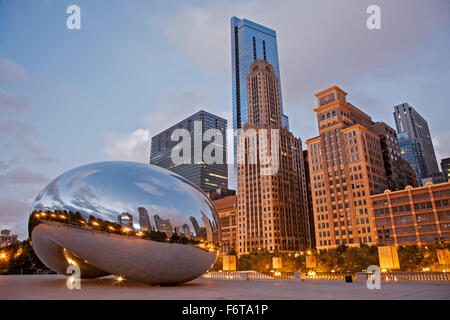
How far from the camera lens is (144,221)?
11914mm

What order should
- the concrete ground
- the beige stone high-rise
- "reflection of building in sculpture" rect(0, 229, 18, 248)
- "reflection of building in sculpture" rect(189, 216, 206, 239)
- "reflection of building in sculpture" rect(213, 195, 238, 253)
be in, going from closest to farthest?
the concrete ground < "reflection of building in sculpture" rect(189, 216, 206, 239) < the beige stone high-rise < "reflection of building in sculpture" rect(213, 195, 238, 253) < "reflection of building in sculpture" rect(0, 229, 18, 248)

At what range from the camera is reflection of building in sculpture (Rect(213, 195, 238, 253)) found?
498 feet

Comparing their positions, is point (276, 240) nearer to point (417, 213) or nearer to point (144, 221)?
point (417, 213)

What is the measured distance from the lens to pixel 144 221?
469 inches

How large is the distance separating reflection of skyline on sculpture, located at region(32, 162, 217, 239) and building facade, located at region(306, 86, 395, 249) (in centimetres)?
9345

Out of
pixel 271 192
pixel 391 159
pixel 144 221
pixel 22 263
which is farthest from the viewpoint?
pixel 271 192

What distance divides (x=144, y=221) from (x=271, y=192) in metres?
127

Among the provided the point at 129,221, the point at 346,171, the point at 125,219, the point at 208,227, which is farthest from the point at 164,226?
the point at 346,171

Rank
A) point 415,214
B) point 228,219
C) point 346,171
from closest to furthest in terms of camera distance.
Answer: point 415,214, point 346,171, point 228,219

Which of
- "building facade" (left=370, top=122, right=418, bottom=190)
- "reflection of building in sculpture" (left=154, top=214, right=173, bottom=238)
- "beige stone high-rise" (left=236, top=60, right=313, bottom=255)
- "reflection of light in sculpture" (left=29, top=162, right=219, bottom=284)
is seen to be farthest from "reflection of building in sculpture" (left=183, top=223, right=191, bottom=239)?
"beige stone high-rise" (left=236, top=60, right=313, bottom=255)

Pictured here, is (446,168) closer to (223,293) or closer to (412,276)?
(412,276)

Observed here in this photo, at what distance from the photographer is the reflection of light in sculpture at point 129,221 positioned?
469 inches

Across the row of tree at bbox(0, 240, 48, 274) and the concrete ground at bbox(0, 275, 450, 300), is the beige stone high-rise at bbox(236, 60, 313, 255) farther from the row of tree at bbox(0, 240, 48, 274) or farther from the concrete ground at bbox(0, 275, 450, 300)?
the concrete ground at bbox(0, 275, 450, 300)
